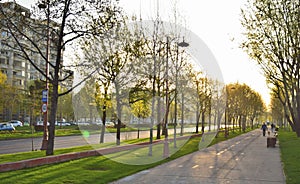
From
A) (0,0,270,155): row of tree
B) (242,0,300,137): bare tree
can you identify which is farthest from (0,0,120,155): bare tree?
(242,0,300,137): bare tree

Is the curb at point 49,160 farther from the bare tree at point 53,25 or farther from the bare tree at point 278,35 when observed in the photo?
the bare tree at point 278,35

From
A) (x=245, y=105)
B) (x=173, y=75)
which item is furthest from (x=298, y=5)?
(x=245, y=105)

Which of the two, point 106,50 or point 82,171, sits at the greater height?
point 106,50

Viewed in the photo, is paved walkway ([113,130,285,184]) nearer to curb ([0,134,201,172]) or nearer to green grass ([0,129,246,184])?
green grass ([0,129,246,184])

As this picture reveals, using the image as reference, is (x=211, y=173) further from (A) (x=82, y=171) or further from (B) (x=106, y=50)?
(B) (x=106, y=50)

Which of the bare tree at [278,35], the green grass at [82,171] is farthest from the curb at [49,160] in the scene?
the bare tree at [278,35]

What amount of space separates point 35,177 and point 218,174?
6.40 metres

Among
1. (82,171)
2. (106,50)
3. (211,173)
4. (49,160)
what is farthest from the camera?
(106,50)

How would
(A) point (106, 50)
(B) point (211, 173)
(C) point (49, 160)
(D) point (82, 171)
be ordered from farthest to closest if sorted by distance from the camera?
(A) point (106, 50)
(C) point (49, 160)
(B) point (211, 173)
(D) point (82, 171)

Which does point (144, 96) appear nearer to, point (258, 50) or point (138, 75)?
point (138, 75)

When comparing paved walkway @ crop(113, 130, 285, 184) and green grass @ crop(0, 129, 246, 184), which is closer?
green grass @ crop(0, 129, 246, 184)

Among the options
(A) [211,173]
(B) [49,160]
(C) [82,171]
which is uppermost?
(B) [49,160]

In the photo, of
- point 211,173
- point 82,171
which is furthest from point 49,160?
point 211,173

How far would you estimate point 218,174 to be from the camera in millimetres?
13305
